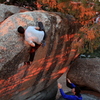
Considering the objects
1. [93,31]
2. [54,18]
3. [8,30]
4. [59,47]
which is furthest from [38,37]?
[93,31]

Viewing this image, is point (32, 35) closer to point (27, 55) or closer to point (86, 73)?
point (27, 55)

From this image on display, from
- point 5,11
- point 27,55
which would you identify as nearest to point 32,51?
point 27,55

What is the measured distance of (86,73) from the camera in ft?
19.9

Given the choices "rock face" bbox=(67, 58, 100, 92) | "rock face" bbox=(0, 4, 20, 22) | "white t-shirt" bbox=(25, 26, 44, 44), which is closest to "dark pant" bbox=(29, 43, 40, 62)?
"white t-shirt" bbox=(25, 26, 44, 44)

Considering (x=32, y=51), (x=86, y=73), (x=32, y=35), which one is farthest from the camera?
(x=86, y=73)

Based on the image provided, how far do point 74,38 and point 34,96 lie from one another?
7.20 ft

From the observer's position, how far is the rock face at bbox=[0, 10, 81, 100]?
10.6ft

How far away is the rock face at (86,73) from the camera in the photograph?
5.90 meters

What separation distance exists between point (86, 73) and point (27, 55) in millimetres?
3285

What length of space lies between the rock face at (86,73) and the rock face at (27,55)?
979 millimetres

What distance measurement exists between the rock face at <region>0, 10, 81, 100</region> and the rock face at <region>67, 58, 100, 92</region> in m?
0.98

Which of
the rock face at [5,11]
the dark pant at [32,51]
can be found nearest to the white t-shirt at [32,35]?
the dark pant at [32,51]

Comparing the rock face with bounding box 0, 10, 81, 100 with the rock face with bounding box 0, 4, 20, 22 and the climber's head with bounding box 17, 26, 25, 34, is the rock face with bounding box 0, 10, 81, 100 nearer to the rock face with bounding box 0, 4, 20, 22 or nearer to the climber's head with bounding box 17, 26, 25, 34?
the climber's head with bounding box 17, 26, 25, 34

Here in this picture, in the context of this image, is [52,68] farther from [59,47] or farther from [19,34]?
[19,34]
